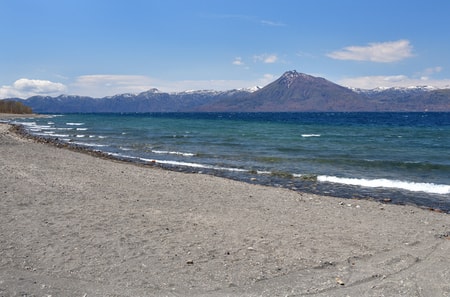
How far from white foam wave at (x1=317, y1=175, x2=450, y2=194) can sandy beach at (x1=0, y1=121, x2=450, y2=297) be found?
4.03 m

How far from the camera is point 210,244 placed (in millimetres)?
8742

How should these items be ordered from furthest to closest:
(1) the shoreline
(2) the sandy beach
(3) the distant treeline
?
(3) the distant treeline
(1) the shoreline
(2) the sandy beach

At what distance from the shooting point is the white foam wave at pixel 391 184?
16812 mm

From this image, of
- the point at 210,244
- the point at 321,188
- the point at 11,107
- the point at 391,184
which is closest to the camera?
the point at 210,244

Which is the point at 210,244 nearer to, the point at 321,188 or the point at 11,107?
the point at 321,188

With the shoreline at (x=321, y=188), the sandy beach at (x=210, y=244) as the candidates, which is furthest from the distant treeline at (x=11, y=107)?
the sandy beach at (x=210, y=244)

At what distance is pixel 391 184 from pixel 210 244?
12.0 metres

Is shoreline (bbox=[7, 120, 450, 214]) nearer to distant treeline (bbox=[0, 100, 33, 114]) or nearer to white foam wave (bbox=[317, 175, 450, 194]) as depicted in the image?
white foam wave (bbox=[317, 175, 450, 194])

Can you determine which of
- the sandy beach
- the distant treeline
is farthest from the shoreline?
the distant treeline

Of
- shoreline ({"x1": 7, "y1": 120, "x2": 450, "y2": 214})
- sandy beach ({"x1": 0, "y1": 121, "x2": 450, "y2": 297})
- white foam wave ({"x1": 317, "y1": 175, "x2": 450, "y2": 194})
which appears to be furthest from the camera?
white foam wave ({"x1": 317, "y1": 175, "x2": 450, "y2": 194})

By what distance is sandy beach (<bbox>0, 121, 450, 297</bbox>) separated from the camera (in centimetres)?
689

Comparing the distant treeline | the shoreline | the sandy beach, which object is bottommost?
the shoreline

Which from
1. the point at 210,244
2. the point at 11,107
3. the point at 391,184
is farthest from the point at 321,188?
the point at 11,107

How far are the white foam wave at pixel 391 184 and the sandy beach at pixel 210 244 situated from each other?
13.2 feet
